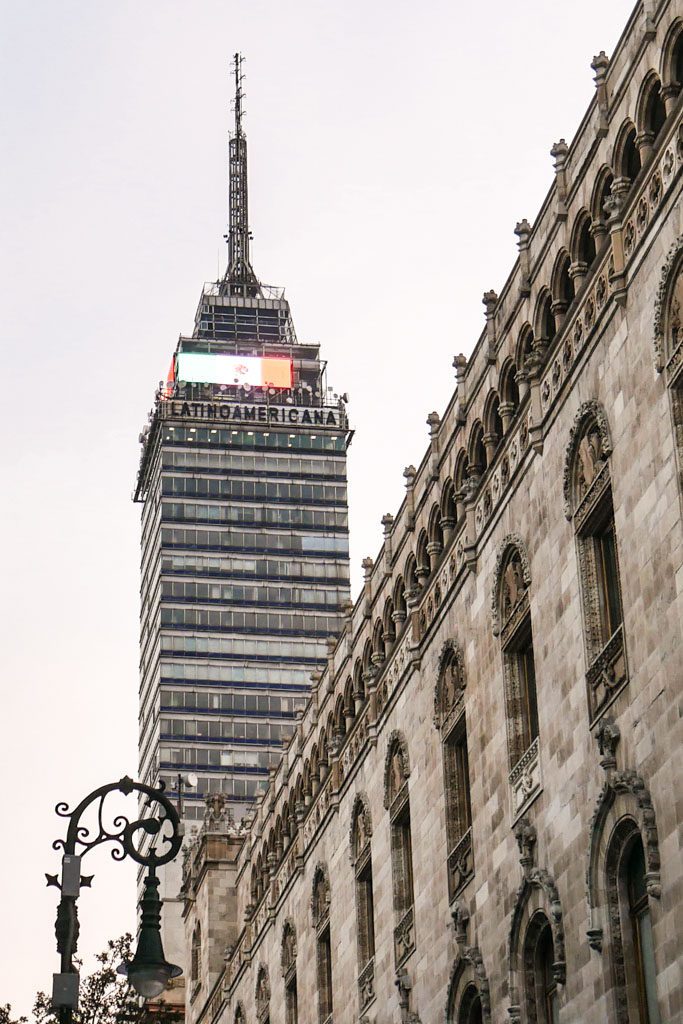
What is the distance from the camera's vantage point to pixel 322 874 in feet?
189

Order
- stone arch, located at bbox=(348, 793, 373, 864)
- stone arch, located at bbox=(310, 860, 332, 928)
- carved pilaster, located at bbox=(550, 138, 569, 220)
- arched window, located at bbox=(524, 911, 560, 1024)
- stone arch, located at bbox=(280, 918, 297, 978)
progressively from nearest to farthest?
arched window, located at bbox=(524, 911, 560, 1024), carved pilaster, located at bbox=(550, 138, 569, 220), stone arch, located at bbox=(348, 793, 373, 864), stone arch, located at bbox=(310, 860, 332, 928), stone arch, located at bbox=(280, 918, 297, 978)

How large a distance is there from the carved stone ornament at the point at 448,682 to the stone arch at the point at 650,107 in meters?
13.9

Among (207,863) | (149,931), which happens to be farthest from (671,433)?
(207,863)

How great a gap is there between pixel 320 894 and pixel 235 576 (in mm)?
129178

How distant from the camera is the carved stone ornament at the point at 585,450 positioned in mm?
35531

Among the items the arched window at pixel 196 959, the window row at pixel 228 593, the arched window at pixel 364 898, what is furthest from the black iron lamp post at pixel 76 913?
the window row at pixel 228 593

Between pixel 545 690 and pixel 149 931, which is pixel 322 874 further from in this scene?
pixel 149 931

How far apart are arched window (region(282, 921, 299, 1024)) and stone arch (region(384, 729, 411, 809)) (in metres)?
11.7

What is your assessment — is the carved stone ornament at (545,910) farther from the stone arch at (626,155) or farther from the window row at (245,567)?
the window row at (245,567)

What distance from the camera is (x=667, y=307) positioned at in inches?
1294

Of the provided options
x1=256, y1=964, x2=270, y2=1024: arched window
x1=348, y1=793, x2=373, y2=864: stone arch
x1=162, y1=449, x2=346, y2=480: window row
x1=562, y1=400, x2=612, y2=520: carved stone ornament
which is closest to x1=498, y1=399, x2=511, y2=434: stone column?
x1=562, y1=400, x2=612, y2=520: carved stone ornament

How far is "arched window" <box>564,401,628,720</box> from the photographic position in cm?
3450

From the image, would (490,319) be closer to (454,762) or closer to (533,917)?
(454,762)

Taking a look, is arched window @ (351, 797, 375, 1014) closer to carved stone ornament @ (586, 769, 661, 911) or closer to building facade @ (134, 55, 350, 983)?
carved stone ornament @ (586, 769, 661, 911)
